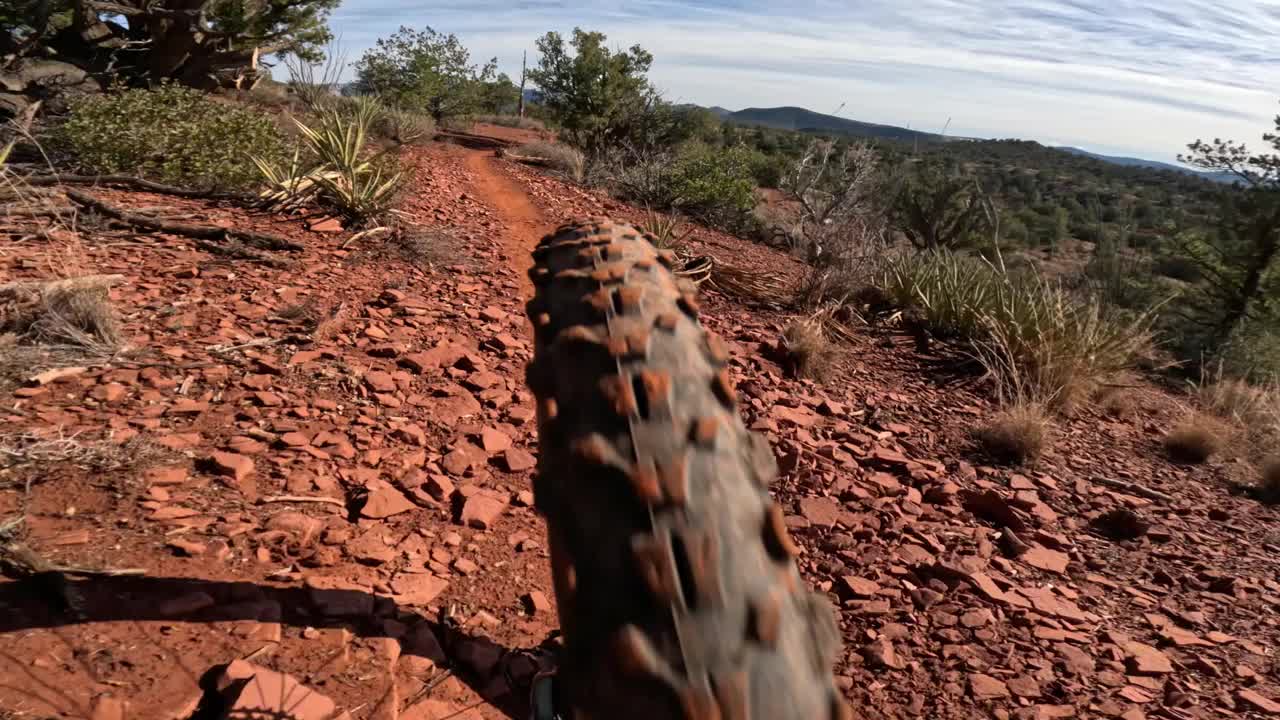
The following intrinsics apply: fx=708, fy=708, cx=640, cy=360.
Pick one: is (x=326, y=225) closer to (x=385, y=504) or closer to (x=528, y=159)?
(x=385, y=504)

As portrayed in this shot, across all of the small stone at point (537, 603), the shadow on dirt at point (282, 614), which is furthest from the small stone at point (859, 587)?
the shadow on dirt at point (282, 614)

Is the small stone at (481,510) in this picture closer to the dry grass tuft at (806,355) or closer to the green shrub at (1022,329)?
the dry grass tuft at (806,355)

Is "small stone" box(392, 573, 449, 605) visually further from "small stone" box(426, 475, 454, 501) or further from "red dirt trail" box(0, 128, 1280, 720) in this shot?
"small stone" box(426, 475, 454, 501)

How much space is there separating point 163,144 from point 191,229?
2041 mm

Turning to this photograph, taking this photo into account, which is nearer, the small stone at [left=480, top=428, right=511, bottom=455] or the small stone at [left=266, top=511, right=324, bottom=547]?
the small stone at [left=266, top=511, right=324, bottom=547]

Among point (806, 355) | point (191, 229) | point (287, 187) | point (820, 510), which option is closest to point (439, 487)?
point (820, 510)

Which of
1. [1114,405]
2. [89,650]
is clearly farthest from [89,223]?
[1114,405]

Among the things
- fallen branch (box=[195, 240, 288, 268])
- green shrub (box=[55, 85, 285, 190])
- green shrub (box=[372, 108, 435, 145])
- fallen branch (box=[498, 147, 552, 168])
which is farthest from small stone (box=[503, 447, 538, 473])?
green shrub (box=[372, 108, 435, 145])

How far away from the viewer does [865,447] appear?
425 cm

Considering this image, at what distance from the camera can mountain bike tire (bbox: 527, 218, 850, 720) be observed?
2.72 ft

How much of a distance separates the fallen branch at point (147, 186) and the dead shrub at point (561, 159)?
284 inches

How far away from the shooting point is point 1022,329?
5.98 m

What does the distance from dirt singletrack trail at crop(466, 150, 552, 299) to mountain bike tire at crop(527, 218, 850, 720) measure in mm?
3539

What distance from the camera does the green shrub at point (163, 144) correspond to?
663cm
